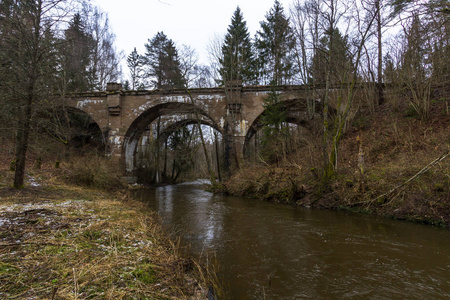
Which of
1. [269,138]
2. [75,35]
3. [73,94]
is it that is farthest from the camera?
[73,94]

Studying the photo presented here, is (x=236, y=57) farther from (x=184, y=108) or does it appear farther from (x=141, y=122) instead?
(x=141, y=122)

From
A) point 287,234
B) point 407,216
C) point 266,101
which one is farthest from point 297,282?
point 266,101

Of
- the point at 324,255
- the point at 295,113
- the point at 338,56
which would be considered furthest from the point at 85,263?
the point at 295,113

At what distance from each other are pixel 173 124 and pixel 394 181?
1761 centimetres

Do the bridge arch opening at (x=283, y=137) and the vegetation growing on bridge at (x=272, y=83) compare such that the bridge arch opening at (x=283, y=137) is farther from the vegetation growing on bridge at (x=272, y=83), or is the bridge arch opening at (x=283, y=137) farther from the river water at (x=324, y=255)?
the river water at (x=324, y=255)

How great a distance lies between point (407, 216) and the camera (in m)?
6.53

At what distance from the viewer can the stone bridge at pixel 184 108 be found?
640 inches

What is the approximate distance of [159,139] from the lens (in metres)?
22.1

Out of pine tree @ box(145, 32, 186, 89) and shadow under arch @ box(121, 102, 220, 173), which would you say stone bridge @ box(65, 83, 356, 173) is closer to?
shadow under arch @ box(121, 102, 220, 173)

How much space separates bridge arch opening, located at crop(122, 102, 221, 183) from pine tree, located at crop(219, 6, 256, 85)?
11.2ft

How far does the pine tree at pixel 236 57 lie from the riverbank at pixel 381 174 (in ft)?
23.8

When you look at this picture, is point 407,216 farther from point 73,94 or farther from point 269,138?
point 73,94

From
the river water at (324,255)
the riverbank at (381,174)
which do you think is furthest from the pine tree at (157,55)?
the river water at (324,255)

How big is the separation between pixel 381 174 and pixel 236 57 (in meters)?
12.8
